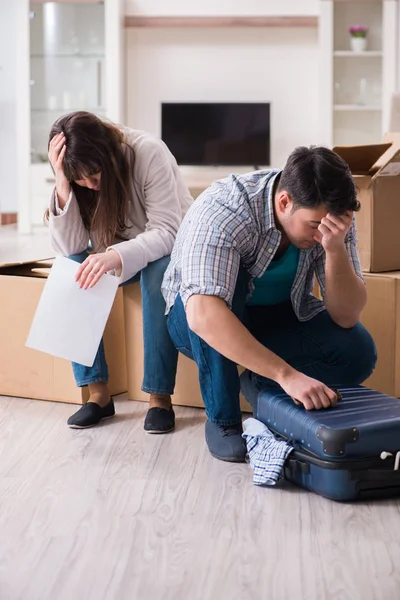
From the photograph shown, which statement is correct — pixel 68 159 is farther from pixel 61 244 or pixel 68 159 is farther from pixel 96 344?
pixel 96 344

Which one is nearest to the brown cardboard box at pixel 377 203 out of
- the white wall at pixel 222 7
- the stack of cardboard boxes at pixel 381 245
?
the stack of cardboard boxes at pixel 381 245

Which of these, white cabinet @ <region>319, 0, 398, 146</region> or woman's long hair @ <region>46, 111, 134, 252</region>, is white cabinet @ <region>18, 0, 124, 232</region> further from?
woman's long hair @ <region>46, 111, 134, 252</region>

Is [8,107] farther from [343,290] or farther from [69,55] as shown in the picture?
[343,290]

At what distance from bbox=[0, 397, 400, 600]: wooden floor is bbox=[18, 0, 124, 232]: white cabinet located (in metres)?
4.83

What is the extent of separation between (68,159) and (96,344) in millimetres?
457

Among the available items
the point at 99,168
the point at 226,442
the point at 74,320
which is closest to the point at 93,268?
the point at 74,320

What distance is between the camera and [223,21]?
644 centimetres

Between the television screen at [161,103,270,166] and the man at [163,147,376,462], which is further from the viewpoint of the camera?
the television screen at [161,103,270,166]

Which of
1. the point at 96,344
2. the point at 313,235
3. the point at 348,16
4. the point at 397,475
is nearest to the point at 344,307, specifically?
the point at 313,235

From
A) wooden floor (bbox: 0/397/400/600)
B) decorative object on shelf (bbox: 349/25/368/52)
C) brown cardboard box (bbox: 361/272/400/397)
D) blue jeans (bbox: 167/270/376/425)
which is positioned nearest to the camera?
wooden floor (bbox: 0/397/400/600)

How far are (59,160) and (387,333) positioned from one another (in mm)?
941

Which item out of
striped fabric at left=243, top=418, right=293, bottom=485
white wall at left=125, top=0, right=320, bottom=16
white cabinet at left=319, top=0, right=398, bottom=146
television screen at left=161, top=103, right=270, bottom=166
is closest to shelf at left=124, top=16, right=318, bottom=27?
white wall at left=125, top=0, right=320, bottom=16

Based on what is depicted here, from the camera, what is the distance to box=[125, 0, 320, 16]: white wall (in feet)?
21.0

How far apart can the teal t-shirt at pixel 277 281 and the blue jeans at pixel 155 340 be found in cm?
24
